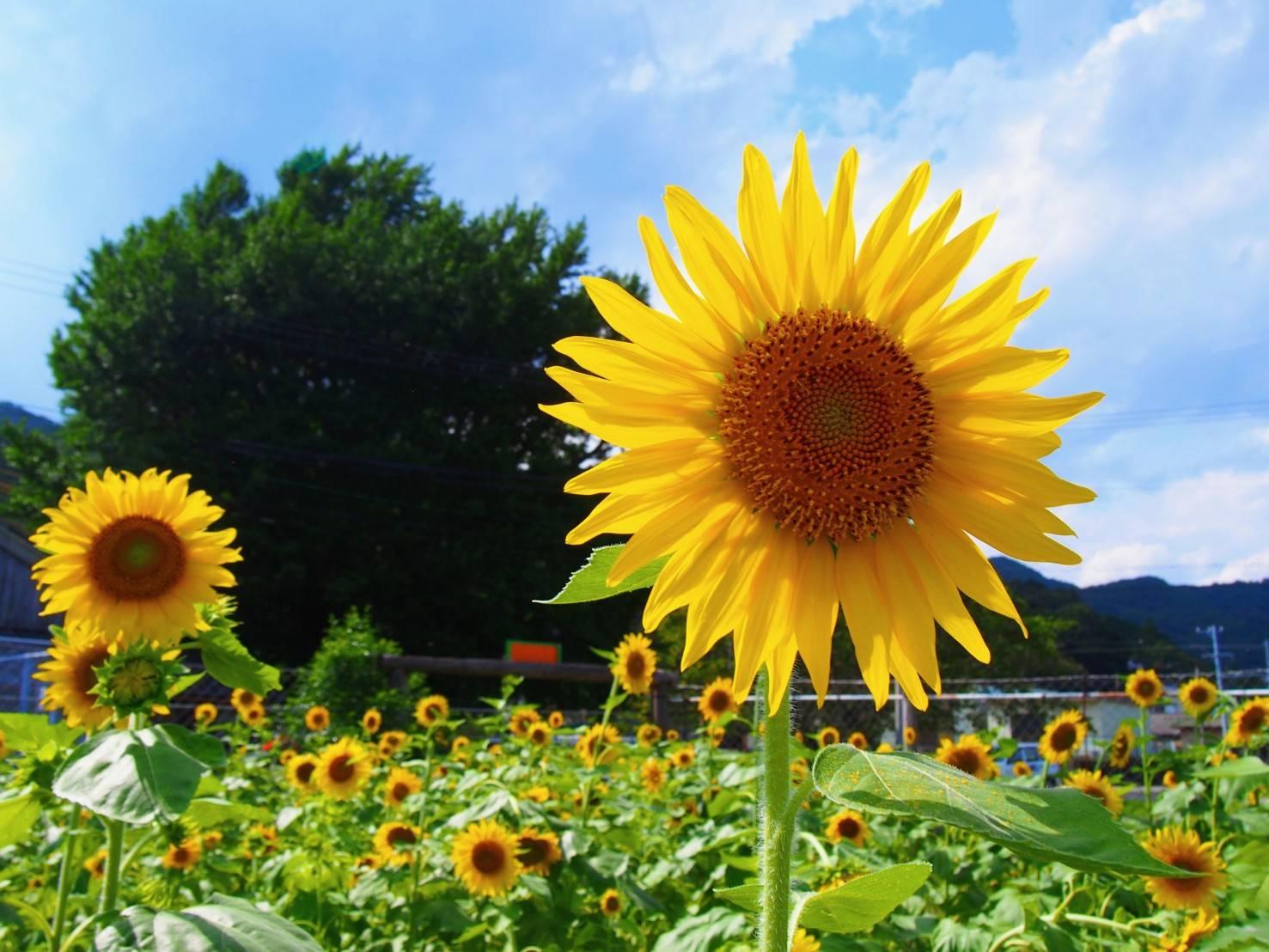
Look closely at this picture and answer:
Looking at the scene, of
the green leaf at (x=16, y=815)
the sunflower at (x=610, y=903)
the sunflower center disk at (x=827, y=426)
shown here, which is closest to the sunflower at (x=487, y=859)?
the sunflower at (x=610, y=903)

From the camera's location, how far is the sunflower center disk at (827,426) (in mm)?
1301

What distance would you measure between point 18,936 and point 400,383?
68.0 feet

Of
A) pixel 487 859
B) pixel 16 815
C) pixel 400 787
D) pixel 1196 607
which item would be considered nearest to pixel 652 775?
pixel 400 787

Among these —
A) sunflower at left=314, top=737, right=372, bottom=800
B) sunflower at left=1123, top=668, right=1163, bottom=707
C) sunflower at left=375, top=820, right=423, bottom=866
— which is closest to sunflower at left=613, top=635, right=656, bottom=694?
sunflower at left=314, top=737, right=372, bottom=800

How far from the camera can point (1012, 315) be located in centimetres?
129

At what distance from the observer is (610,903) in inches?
110

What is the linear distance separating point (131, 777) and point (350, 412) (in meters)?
21.4

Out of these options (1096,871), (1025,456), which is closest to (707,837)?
(1025,456)

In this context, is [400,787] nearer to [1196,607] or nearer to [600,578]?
[600,578]

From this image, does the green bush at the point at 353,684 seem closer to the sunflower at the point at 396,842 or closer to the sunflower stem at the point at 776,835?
the sunflower at the point at 396,842

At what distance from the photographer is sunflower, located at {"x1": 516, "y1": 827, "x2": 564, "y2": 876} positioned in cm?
279

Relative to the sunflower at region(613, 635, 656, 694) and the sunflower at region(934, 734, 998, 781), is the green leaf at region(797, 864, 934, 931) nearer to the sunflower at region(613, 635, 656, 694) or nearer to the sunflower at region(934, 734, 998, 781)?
the sunflower at region(934, 734, 998, 781)

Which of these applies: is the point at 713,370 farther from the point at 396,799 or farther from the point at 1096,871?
the point at 396,799

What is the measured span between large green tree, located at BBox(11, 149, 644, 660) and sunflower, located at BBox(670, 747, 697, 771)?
602 inches
